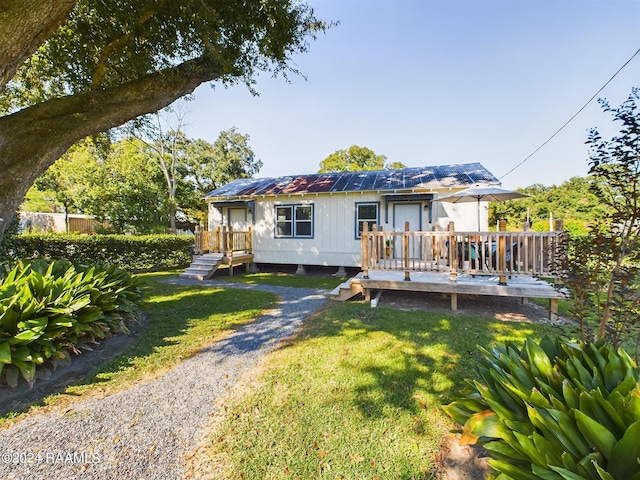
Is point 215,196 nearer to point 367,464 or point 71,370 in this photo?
point 71,370

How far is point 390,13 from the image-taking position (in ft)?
24.9

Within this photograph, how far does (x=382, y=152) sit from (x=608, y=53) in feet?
78.6

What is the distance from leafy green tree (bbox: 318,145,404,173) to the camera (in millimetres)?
29953

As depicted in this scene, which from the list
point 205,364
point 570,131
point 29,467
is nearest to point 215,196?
point 205,364

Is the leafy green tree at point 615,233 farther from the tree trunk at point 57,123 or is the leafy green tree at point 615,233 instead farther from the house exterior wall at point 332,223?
the house exterior wall at point 332,223

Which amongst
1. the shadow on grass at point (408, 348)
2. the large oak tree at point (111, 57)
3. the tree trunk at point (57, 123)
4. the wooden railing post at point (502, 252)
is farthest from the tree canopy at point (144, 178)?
the wooden railing post at point (502, 252)

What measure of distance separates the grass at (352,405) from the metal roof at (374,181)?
5.79 metres

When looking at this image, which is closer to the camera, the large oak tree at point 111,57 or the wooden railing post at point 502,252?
the large oak tree at point 111,57

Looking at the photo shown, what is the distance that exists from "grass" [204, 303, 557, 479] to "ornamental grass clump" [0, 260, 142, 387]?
213 centimetres

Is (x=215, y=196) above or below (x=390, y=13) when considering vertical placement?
below

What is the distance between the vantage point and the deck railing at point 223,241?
1063cm

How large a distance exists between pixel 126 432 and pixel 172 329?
263 centimetres

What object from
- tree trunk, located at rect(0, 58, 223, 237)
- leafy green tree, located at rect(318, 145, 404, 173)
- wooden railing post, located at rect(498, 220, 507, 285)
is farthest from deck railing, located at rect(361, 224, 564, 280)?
leafy green tree, located at rect(318, 145, 404, 173)

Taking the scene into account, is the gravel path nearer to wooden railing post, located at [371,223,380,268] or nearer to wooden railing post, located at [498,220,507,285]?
wooden railing post, located at [371,223,380,268]
